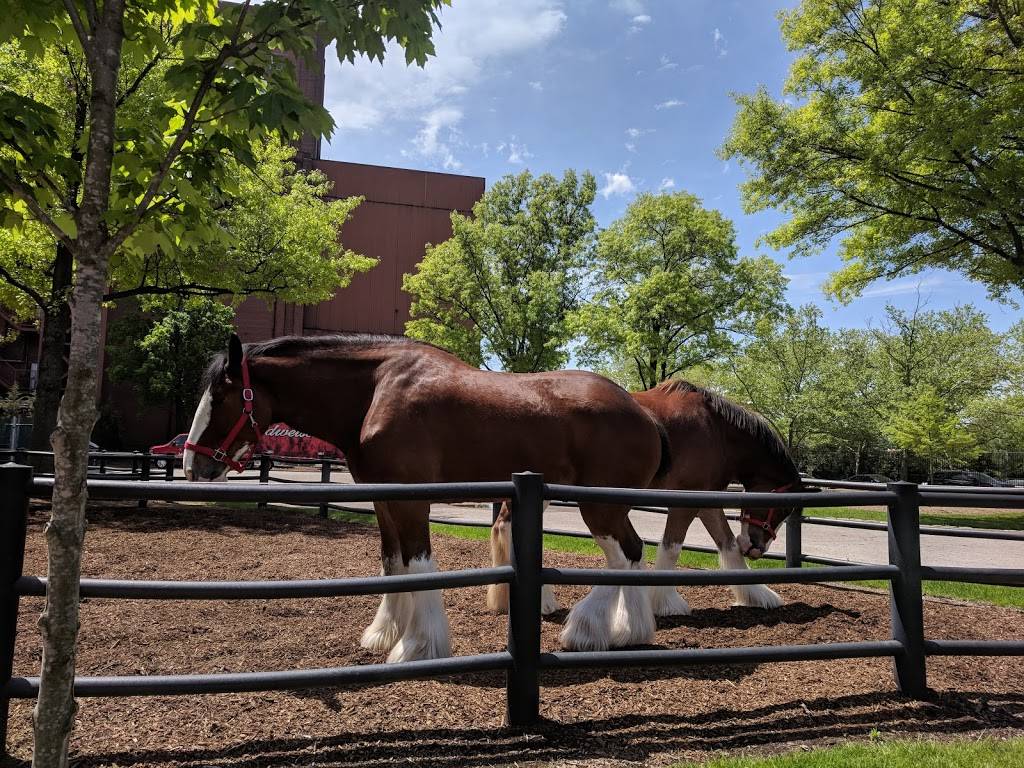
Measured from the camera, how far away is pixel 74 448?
1882mm

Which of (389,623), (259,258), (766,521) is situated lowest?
(389,623)

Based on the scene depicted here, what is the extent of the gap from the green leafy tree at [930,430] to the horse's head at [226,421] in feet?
101

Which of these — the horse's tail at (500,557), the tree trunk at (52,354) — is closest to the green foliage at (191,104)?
the horse's tail at (500,557)

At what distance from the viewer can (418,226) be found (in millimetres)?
43594

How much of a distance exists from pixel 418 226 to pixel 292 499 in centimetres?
4244

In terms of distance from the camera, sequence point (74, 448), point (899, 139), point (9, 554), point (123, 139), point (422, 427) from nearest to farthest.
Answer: point (74, 448) → point (9, 554) → point (123, 139) → point (422, 427) → point (899, 139)

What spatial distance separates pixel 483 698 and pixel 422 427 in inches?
63.3

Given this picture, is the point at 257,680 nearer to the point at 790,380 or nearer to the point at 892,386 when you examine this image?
the point at 790,380

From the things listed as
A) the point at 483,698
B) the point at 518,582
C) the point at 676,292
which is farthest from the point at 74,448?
the point at 676,292

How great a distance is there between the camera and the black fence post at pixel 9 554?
2.58 meters

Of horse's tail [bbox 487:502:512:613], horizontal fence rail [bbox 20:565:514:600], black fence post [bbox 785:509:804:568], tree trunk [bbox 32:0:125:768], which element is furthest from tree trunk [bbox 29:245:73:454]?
black fence post [bbox 785:509:804:568]

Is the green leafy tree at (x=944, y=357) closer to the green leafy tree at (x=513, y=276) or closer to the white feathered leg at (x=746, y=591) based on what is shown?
the green leafy tree at (x=513, y=276)

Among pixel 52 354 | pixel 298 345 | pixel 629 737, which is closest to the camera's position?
pixel 629 737

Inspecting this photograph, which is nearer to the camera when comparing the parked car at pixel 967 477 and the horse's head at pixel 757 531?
the horse's head at pixel 757 531
